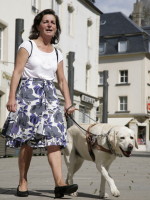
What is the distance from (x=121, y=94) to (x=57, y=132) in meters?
49.8

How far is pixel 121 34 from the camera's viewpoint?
192 feet

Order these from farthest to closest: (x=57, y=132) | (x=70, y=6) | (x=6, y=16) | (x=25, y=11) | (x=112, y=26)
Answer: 1. (x=112, y=26)
2. (x=70, y=6)
3. (x=25, y=11)
4. (x=6, y=16)
5. (x=57, y=132)

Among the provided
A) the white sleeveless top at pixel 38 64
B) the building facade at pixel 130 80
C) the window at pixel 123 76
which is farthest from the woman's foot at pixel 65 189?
the window at pixel 123 76

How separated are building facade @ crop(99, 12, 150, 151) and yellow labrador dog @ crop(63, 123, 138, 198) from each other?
46.9m

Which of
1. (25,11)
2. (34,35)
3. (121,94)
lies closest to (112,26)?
(121,94)

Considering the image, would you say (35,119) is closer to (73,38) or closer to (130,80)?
(73,38)

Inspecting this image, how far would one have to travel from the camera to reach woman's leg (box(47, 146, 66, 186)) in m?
6.15

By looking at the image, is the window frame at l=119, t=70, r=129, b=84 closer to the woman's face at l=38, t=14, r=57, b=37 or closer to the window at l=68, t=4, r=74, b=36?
the window at l=68, t=4, r=74, b=36

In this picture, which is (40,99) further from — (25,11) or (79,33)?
(79,33)

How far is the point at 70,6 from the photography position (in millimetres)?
32812

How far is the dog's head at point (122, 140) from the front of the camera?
6.21m

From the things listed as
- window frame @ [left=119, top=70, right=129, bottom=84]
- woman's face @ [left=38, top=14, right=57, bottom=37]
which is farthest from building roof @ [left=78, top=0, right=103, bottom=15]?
woman's face @ [left=38, top=14, right=57, bottom=37]

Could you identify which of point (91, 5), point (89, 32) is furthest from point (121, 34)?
point (91, 5)

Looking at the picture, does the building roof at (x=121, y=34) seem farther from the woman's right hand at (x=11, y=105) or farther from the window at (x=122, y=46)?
the woman's right hand at (x=11, y=105)
